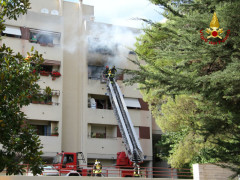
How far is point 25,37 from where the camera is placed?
86.2ft

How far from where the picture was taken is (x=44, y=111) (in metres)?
25.4

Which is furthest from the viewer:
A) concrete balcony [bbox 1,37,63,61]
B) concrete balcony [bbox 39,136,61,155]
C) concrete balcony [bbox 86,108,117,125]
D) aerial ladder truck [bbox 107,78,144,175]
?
concrete balcony [bbox 86,108,117,125]

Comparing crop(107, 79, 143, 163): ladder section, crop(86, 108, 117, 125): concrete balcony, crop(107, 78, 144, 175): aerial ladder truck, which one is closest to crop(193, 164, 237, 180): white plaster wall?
crop(107, 78, 144, 175): aerial ladder truck

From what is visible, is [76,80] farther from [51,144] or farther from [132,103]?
[51,144]

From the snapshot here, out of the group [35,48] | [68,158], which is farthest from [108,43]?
[68,158]

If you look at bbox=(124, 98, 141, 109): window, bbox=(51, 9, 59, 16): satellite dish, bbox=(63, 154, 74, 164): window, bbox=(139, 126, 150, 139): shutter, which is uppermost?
bbox=(51, 9, 59, 16): satellite dish

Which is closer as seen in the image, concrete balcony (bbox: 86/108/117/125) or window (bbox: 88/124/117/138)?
concrete balcony (bbox: 86/108/117/125)

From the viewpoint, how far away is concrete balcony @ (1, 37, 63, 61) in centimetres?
2566

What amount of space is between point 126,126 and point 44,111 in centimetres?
597

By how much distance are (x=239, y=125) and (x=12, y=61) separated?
5.53m

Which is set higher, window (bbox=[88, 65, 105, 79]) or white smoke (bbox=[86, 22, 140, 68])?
white smoke (bbox=[86, 22, 140, 68])

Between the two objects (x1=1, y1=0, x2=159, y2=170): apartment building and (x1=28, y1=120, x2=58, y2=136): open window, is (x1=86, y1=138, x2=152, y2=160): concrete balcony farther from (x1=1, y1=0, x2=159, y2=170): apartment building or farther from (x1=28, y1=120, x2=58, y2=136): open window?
(x1=28, y1=120, x2=58, y2=136): open window

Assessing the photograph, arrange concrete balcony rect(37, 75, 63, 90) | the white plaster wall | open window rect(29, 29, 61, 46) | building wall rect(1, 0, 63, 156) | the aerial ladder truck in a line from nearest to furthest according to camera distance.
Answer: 1. the white plaster wall
2. the aerial ladder truck
3. building wall rect(1, 0, 63, 156)
4. concrete balcony rect(37, 75, 63, 90)
5. open window rect(29, 29, 61, 46)

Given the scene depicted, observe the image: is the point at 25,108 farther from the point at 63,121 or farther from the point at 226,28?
the point at 226,28
